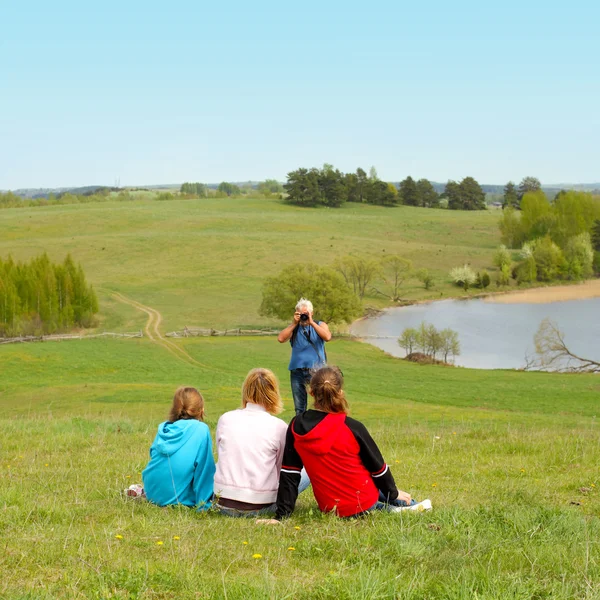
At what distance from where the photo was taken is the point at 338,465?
6.03 m

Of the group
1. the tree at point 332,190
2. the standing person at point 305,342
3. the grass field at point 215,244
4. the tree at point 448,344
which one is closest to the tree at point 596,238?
the grass field at point 215,244

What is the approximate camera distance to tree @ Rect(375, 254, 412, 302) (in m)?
80.4

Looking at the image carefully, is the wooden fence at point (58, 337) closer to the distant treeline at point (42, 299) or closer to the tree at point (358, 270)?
the distant treeline at point (42, 299)

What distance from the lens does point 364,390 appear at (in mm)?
36844

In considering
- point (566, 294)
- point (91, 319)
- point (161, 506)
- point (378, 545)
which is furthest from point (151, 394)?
point (566, 294)

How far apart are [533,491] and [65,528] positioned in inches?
168

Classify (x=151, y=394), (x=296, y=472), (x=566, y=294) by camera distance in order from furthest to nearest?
(x=566, y=294) < (x=151, y=394) < (x=296, y=472)

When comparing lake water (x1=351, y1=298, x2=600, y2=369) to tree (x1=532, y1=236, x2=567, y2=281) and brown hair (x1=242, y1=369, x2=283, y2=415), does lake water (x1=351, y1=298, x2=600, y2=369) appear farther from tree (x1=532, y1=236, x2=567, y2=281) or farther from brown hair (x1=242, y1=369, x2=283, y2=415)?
brown hair (x1=242, y1=369, x2=283, y2=415)

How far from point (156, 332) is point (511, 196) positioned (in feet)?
375

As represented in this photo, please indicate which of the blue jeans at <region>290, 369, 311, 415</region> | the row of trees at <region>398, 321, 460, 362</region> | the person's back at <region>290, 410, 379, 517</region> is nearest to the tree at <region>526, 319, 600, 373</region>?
the row of trees at <region>398, 321, 460, 362</region>

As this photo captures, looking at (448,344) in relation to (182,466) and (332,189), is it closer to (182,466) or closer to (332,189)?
(182,466)

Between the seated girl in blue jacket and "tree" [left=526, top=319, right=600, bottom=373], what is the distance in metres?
44.2

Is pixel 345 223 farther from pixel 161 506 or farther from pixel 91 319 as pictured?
pixel 161 506

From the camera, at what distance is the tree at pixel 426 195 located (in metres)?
154
